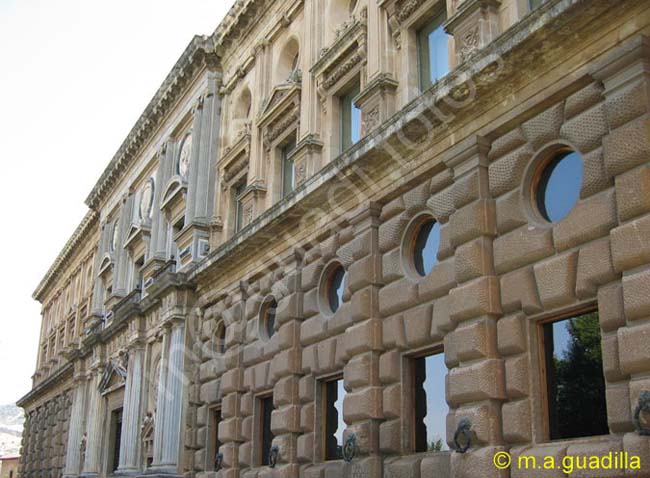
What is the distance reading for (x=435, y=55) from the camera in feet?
49.5

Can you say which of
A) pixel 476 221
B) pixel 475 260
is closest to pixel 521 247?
pixel 475 260

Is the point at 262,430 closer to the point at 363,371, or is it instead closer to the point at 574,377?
the point at 363,371

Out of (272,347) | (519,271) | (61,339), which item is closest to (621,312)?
(519,271)

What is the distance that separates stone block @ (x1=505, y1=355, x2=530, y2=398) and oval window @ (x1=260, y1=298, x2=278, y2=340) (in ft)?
26.6

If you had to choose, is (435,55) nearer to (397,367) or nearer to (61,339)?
(397,367)

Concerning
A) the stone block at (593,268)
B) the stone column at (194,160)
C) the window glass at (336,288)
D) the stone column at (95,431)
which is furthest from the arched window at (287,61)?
the stone column at (95,431)

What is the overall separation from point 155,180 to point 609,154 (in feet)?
70.6

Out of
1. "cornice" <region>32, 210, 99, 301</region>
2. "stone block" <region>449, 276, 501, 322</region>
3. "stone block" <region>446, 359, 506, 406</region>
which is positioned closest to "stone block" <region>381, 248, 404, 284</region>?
"stone block" <region>449, 276, 501, 322</region>

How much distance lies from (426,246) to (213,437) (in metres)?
9.42

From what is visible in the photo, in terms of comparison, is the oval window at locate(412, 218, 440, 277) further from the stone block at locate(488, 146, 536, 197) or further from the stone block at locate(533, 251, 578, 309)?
the stone block at locate(533, 251, 578, 309)

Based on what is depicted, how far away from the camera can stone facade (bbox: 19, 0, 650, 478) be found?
10234 millimetres

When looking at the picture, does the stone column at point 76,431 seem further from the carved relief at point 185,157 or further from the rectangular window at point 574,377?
the rectangular window at point 574,377

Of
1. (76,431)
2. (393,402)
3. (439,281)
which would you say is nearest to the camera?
(439,281)

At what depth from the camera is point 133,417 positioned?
25.5 metres
